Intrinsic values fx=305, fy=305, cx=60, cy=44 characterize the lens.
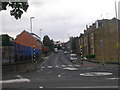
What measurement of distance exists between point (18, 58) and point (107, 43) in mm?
37218

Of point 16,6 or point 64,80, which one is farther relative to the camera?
point 64,80

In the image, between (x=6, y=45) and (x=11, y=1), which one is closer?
(x=11, y=1)

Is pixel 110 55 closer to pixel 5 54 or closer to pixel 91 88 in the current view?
pixel 5 54

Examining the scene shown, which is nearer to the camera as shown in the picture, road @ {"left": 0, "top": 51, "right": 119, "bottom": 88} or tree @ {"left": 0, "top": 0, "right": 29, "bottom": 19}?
tree @ {"left": 0, "top": 0, "right": 29, "bottom": 19}

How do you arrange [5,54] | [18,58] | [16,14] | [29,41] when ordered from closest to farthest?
1. [16,14]
2. [5,54]
3. [18,58]
4. [29,41]

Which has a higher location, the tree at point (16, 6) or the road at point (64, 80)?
the tree at point (16, 6)

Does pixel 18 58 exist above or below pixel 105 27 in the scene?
below

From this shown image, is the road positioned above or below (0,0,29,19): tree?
below

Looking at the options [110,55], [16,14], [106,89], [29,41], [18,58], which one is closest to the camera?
[106,89]

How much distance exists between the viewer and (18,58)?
37.9 metres

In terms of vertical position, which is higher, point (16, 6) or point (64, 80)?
point (16, 6)

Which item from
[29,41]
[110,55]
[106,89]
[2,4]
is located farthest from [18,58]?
[29,41]

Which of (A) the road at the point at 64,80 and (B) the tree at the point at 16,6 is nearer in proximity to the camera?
(B) the tree at the point at 16,6

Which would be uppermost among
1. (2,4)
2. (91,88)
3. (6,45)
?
(2,4)
